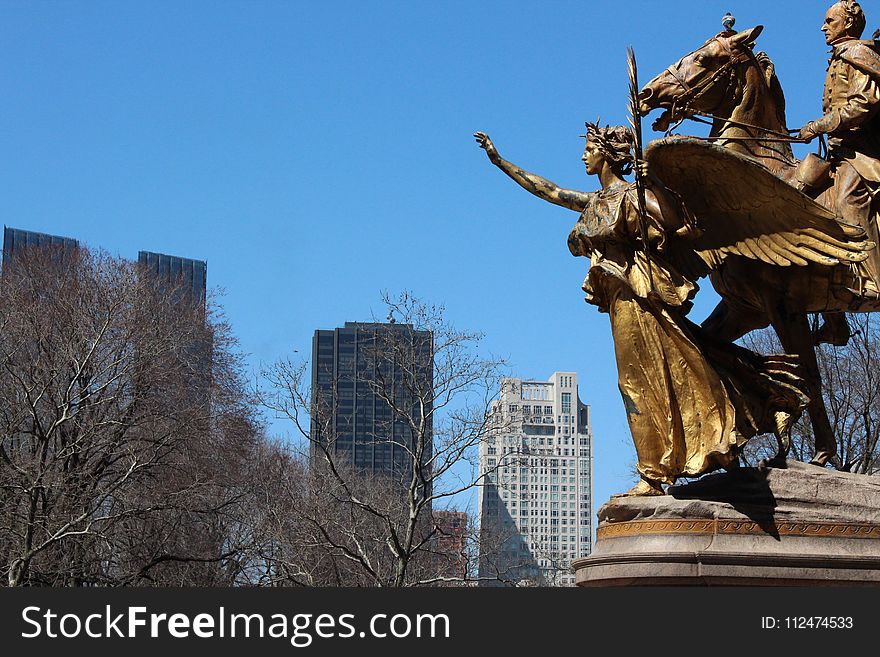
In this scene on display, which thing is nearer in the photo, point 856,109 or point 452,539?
point 856,109

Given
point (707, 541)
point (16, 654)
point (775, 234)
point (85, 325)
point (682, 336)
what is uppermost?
point (85, 325)

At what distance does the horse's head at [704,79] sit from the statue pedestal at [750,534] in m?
3.43

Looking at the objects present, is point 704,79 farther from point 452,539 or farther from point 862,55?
point 452,539

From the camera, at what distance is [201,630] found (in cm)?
968

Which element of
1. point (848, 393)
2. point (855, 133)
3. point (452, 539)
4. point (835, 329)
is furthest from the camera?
point (452, 539)

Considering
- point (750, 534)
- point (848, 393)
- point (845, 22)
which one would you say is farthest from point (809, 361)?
point (848, 393)

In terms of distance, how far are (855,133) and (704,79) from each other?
1508 millimetres

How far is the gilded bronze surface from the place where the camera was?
11562mm

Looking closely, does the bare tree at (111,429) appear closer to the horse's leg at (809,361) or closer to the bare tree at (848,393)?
the bare tree at (848,393)

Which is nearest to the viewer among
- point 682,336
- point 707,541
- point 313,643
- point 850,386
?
point 313,643

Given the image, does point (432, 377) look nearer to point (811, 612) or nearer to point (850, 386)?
point (850, 386)

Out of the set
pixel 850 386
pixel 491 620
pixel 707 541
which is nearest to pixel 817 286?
pixel 707 541

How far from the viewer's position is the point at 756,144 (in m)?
12.3

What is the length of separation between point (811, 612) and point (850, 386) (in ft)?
64.7
